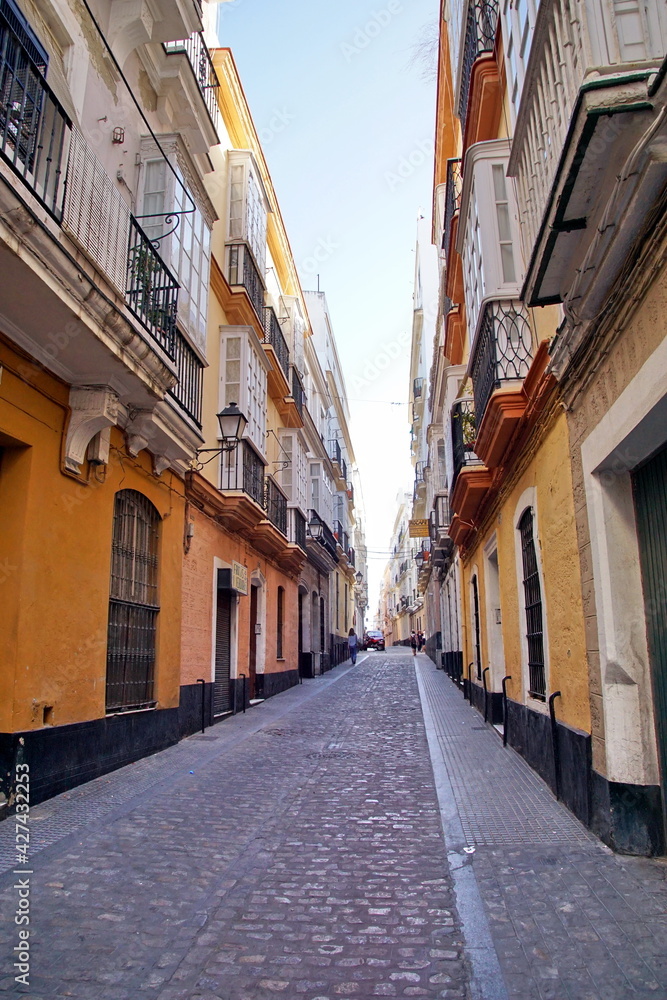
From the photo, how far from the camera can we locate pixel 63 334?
572 centimetres

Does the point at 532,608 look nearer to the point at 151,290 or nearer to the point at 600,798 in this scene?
the point at 600,798

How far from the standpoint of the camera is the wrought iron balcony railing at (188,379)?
8.77m

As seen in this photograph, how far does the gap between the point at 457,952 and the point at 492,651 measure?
7729 millimetres

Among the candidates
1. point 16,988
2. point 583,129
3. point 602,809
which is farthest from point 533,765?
point 583,129

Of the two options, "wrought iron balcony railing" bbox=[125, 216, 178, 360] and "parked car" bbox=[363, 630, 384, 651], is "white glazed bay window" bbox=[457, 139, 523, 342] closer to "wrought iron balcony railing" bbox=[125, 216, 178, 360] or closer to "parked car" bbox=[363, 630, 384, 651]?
"wrought iron balcony railing" bbox=[125, 216, 178, 360]

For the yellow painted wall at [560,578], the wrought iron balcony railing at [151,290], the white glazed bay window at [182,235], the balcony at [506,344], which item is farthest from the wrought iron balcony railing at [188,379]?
the yellow painted wall at [560,578]

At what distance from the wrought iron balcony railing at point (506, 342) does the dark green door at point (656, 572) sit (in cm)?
269

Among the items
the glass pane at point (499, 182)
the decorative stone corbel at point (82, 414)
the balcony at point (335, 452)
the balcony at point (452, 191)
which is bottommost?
the decorative stone corbel at point (82, 414)

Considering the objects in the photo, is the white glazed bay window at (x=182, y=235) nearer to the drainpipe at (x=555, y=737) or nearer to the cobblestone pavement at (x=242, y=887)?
the cobblestone pavement at (x=242, y=887)

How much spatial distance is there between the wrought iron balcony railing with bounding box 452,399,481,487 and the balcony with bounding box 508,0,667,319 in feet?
18.5

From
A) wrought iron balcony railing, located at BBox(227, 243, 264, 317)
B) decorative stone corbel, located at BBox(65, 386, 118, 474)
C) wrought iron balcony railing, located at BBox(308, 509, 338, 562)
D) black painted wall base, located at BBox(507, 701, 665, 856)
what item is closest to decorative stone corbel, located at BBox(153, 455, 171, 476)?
decorative stone corbel, located at BBox(65, 386, 118, 474)

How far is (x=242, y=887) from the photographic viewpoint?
407cm

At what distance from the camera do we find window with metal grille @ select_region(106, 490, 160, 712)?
7.46m

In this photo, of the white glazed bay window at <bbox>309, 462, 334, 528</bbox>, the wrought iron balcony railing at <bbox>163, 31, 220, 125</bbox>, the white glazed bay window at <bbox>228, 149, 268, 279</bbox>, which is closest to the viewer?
the wrought iron balcony railing at <bbox>163, 31, 220, 125</bbox>
